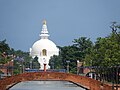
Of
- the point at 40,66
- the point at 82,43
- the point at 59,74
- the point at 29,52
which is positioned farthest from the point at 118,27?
the point at 29,52

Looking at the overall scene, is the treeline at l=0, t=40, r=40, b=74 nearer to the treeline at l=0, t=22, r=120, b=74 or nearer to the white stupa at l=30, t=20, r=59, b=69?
the treeline at l=0, t=22, r=120, b=74

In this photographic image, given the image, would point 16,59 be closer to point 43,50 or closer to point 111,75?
point 43,50

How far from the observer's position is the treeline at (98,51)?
6314 centimetres

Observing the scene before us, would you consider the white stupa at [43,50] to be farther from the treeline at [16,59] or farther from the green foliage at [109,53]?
the green foliage at [109,53]

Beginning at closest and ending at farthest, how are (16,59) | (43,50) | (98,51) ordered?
(98,51)
(16,59)
(43,50)

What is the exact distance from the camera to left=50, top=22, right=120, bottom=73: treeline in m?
63.1

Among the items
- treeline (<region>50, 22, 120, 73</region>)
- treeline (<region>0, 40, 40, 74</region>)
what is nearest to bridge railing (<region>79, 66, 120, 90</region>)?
treeline (<region>50, 22, 120, 73</region>)

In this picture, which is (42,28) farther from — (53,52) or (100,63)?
(100,63)

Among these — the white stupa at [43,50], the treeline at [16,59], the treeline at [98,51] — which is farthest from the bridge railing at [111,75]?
the white stupa at [43,50]

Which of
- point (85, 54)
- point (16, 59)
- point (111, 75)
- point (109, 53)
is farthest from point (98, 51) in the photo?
point (16, 59)

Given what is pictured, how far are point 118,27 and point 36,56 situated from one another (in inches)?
4192

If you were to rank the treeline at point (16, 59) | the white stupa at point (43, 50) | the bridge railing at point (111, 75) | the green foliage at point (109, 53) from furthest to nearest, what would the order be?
the white stupa at point (43, 50) → the treeline at point (16, 59) → the green foliage at point (109, 53) → the bridge railing at point (111, 75)

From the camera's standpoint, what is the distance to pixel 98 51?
76.2m

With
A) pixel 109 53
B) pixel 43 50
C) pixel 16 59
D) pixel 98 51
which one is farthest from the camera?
pixel 43 50
